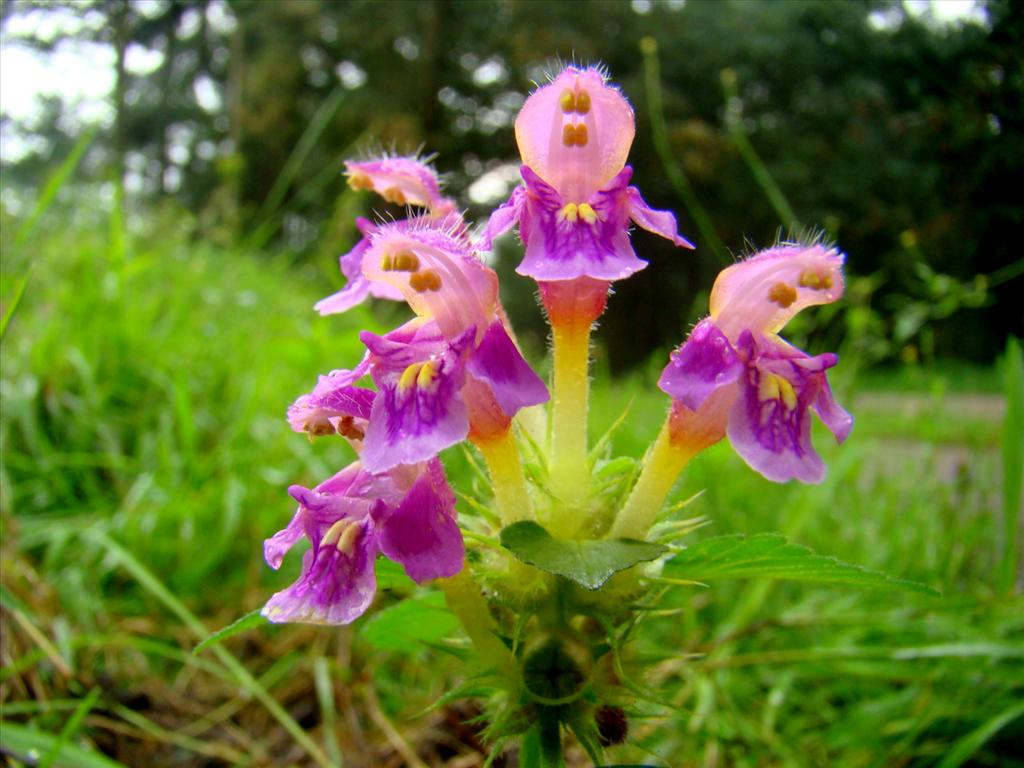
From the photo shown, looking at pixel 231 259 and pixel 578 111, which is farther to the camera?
pixel 231 259

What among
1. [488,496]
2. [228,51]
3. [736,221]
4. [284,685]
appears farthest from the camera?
[228,51]

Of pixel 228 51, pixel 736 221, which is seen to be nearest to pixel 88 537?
pixel 736 221

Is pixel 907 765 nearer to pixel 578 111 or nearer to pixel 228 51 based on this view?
pixel 578 111

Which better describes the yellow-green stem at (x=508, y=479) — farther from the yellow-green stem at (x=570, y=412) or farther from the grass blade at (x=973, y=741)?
the grass blade at (x=973, y=741)

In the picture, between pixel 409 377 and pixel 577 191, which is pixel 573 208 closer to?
pixel 577 191

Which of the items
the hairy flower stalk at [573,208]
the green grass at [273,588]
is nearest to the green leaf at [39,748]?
the green grass at [273,588]

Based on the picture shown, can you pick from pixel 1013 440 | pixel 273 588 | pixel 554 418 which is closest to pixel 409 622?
pixel 554 418
